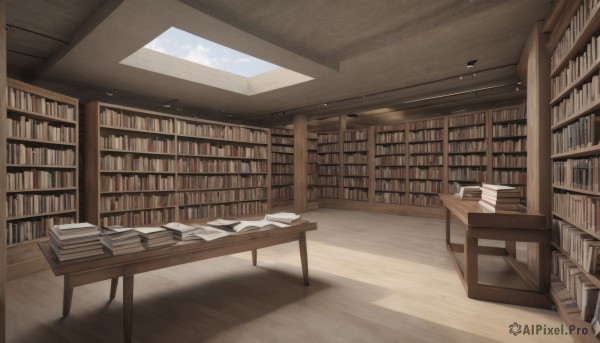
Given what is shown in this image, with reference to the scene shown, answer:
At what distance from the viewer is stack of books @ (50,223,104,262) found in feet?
5.79

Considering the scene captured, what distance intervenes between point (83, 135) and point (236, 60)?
3079 mm

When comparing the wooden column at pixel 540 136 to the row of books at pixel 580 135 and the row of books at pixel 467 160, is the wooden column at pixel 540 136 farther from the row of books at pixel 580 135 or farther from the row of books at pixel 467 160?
the row of books at pixel 467 160

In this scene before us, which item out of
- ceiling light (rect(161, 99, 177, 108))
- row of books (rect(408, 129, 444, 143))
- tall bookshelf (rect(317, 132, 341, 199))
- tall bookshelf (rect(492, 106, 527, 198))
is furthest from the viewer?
tall bookshelf (rect(317, 132, 341, 199))

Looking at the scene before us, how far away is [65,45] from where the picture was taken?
13.4ft

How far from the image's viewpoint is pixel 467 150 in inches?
271

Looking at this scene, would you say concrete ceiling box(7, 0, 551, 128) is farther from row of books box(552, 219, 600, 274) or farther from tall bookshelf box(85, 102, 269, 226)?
row of books box(552, 219, 600, 274)

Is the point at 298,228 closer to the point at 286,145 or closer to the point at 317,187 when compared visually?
Result: the point at 286,145

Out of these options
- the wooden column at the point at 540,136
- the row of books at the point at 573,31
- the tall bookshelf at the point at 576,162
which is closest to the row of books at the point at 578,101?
the tall bookshelf at the point at 576,162

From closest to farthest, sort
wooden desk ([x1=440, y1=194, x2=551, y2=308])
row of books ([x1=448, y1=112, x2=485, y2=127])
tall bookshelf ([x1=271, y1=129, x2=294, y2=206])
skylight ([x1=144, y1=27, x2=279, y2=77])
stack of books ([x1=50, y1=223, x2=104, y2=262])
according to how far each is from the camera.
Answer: stack of books ([x1=50, y1=223, x2=104, y2=262]) → wooden desk ([x1=440, y1=194, x2=551, y2=308]) → skylight ([x1=144, y1=27, x2=279, y2=77]) → row of books ([x1=448, y1=112, x2=485, y2=127]) → tall bookshelf ([x1=271, y1=129, x2=294, y2=206])

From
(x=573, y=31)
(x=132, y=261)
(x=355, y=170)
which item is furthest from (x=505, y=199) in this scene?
(x=355, y=170)

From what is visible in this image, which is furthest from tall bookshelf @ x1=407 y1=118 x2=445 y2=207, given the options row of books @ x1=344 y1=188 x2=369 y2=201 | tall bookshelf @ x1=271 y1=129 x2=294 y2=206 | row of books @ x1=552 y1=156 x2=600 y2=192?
row of books @ x1=552 y1=156 x2=600 y2=192

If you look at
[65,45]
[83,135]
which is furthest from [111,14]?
[83,135]

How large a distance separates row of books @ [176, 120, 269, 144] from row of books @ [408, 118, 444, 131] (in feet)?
12.7

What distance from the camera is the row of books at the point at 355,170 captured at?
28.6 feet
